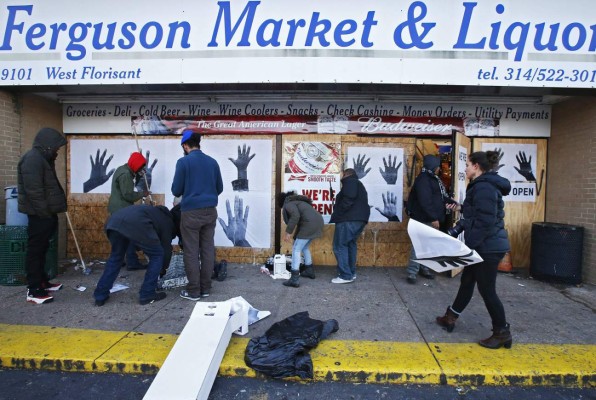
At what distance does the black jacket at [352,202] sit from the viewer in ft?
16.6

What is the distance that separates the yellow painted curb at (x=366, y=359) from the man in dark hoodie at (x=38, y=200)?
3.27 feet

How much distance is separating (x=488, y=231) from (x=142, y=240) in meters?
3.70

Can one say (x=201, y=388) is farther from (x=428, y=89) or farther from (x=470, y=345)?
(x=428, y=89)

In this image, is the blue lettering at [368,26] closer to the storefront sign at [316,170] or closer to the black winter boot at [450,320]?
the storefront sign at [316,170]

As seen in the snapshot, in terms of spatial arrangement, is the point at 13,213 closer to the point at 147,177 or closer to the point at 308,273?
the point at 147,177

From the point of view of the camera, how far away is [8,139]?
5379mm

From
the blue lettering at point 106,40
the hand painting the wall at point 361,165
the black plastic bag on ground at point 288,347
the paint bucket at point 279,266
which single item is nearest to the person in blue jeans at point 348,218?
the paint bucket at point 279,266

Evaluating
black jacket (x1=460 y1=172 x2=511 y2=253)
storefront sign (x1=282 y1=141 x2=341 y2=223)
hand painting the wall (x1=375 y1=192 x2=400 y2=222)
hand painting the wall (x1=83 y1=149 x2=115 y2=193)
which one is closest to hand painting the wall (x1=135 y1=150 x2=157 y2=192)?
hand painting the wall (x1=83 y1=149 x2=115 y2=193)

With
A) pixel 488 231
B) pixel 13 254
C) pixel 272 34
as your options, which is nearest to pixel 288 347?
pixel 488 231

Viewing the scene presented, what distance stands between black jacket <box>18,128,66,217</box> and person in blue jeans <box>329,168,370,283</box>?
3840 mm

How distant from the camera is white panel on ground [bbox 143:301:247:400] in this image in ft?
7.94

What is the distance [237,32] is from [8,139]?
13.3 ft

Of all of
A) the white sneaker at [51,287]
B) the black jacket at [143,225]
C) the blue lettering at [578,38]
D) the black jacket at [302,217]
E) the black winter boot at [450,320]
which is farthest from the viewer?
the black jacket at [302,217]

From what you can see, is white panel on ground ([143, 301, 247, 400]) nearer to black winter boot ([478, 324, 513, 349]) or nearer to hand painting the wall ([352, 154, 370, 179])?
black winter boot ([478, 324, 513, 349])
